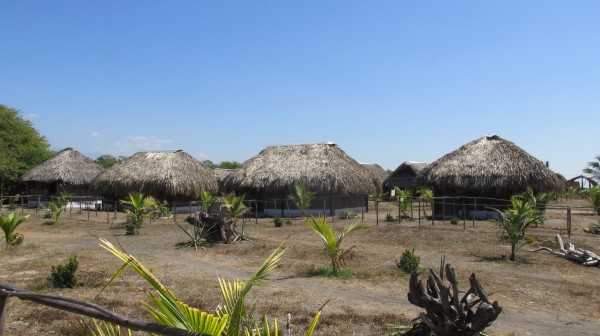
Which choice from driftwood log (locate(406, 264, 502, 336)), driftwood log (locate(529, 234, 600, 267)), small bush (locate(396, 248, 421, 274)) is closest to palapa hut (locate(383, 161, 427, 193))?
driftwood log (locate(529, 234, 600, 267))

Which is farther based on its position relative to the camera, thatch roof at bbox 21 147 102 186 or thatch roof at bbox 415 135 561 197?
thatch roof at bbox 21 147 102 186

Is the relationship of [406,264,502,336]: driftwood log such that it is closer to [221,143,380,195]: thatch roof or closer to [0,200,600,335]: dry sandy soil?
[0,200,600,335]: dry sandy soil

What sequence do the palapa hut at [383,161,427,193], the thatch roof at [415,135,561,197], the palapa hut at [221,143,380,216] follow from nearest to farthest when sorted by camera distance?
the thatch roof at [415,135,561,197]
the palapa hut at [221,143,380,216]
the palapa hut at [383,161,427,193]

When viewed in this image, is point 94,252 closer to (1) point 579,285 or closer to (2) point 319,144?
(1) point 579,285

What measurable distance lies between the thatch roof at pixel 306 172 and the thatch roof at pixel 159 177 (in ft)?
7.92

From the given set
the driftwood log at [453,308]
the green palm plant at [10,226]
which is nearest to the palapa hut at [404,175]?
the green palm plant at [10,226]

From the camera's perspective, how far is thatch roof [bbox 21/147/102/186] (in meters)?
31.9

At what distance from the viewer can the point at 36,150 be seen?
38.1 metres

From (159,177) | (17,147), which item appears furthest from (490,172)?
(17,147)

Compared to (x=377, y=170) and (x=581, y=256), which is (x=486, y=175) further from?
(x=377, y=170)

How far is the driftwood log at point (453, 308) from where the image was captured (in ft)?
13.8

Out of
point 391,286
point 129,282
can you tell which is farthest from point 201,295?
point 391,286

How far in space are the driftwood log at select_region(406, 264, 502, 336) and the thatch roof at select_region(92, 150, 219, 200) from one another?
23.1 m

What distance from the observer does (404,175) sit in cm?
3922
